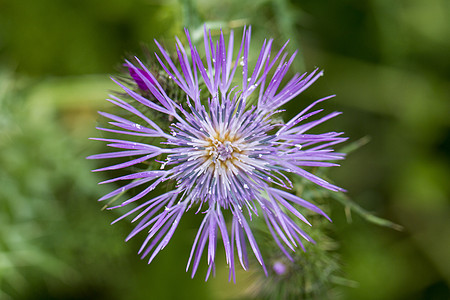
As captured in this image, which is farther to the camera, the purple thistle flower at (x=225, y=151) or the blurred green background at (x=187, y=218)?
the blurred green background at (x=187, y=218)

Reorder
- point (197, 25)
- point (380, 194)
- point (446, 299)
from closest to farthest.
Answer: point (197, 25) → point (446, 299) → point (380, 194)

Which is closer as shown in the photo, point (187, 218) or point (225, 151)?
point (225, 151)

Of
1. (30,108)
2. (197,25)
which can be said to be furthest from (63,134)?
(197,25)

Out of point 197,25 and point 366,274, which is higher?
point 197,25

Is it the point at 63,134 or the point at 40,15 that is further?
the point at 40,15

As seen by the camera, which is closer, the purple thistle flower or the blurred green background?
the purple thistle flower

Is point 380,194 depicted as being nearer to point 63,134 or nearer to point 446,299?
point 446,299

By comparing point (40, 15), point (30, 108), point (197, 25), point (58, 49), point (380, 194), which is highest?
point (40, 15)

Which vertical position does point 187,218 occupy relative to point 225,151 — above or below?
below
